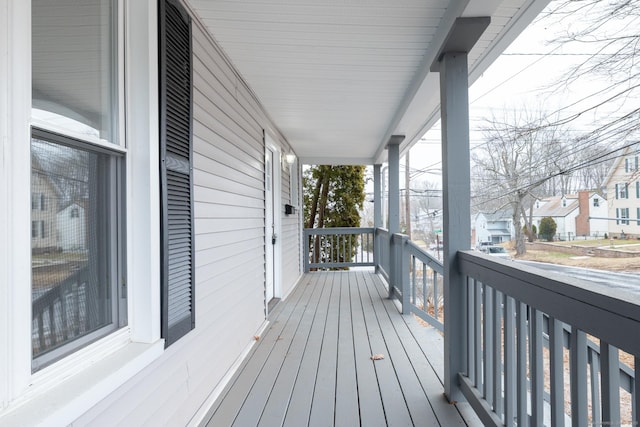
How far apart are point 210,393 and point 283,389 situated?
1.59 feet

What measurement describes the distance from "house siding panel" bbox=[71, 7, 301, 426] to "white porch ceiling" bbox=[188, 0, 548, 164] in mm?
233

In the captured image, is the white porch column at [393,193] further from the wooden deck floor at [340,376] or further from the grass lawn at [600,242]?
the grass lawn at [600,242]

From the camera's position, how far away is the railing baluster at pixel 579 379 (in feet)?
3.81

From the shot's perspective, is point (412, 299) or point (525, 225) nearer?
point (525, 225)

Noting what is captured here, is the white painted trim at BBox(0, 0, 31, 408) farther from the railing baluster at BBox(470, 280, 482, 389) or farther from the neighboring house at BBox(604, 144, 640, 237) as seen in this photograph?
the railing baluster at BBox(470, 280, 482, 389)

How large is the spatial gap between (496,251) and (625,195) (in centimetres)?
84

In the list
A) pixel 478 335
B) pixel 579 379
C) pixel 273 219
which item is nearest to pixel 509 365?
pixel 478 335

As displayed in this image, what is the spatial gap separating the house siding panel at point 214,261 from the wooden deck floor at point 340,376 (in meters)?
0.24

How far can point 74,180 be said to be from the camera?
1.19 meters

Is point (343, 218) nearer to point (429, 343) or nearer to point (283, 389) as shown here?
point (429, 343)

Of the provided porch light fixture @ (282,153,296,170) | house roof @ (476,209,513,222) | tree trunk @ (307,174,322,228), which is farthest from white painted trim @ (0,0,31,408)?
tree trunk @ (307,174,322,228)

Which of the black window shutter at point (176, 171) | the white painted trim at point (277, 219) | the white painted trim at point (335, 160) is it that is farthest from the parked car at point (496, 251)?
the white painted trim at point (335, 160)

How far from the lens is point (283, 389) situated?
94.3 inches

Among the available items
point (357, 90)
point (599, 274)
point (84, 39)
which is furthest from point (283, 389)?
point (357, 90)
